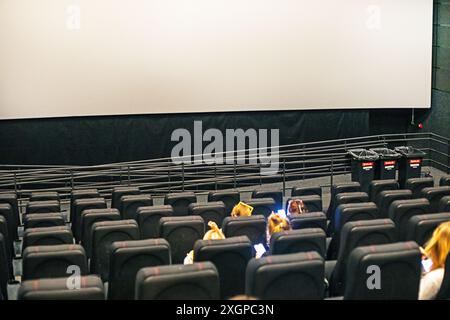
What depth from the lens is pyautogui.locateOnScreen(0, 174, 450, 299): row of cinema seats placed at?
5.19 m

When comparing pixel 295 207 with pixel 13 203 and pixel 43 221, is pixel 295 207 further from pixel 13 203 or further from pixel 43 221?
pixel 13 203

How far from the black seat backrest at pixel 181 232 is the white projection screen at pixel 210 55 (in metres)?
7.34

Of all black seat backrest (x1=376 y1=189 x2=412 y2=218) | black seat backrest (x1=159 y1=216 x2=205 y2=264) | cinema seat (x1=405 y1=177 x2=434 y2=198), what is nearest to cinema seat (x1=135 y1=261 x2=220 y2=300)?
black seat backrest (x1=159 y1=216 x2=205 y2=264)

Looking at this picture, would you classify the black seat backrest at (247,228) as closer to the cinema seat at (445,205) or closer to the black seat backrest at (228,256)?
the black seat backrest at (228,256)

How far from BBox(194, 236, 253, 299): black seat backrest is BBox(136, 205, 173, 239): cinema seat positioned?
238 cm

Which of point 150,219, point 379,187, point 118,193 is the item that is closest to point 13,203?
point 118,193

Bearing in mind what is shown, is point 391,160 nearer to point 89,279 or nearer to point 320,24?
point 320,24

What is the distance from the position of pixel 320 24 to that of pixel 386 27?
1.34 m

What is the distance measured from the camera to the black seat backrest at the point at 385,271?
4598 millimetres

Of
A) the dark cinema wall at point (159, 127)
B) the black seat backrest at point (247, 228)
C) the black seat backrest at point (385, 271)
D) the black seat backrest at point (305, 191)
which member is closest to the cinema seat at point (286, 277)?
the black seat backrest at point (385, 271)

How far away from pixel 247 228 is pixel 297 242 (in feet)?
3.29

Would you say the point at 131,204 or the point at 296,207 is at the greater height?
the point at 296,207

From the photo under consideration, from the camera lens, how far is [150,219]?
25.1ft

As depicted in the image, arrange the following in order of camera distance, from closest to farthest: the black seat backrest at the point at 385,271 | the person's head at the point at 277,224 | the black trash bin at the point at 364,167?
the black seat backrest at the point at 385,271 → the person's head at the point at 277,224 → the black trash bin at the point at 364,167
